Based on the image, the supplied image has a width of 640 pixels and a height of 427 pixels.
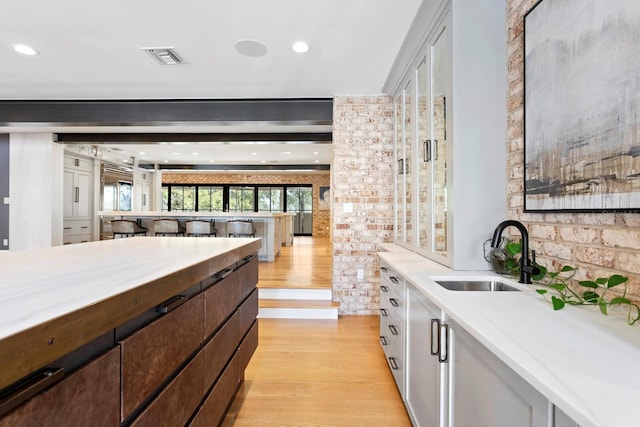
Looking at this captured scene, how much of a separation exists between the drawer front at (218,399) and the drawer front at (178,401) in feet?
0.25

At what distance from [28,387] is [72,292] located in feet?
0.86

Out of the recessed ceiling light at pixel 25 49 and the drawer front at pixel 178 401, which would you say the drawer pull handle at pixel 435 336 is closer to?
the drawer front at pixel 178 401

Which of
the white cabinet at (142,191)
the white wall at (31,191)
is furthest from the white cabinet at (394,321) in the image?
the white cabinet at (142,191)

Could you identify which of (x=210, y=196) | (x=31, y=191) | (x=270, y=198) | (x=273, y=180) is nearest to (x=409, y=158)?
(x=31, y=191)

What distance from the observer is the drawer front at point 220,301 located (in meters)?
1.40

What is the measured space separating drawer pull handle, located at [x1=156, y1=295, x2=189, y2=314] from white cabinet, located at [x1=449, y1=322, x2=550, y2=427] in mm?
1021

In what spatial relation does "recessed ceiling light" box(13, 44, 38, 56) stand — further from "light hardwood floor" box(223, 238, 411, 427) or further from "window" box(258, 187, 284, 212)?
A: "window" box(258, 187, 284, 212)

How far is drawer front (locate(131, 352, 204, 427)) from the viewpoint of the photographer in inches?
36.8

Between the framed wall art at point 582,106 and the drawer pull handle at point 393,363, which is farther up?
the framed wall art at point 582,106

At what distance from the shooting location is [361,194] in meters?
3.72

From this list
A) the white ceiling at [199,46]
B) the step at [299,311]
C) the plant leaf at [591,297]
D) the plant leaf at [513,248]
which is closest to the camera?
the plant leaf at [591,297]

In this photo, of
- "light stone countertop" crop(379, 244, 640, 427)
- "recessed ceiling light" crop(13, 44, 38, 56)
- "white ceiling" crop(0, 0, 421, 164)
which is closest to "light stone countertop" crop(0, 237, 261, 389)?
"light stone countertop" crop(379, 244, 640, 427)

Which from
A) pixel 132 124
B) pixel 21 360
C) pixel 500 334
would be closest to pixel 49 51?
pixel 132 124

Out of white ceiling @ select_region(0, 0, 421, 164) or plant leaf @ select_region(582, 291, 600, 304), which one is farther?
white ceiling @ select_region(0, 0, 421, 164)
